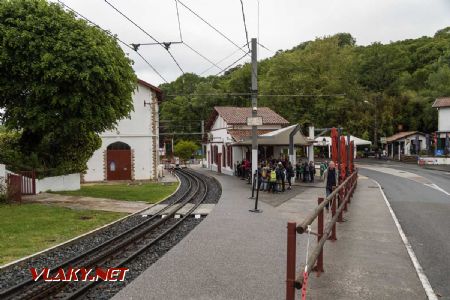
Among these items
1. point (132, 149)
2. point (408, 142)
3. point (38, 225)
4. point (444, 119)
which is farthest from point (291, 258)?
point (408, 142)

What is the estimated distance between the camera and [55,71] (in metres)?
17.5

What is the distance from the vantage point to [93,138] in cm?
2645

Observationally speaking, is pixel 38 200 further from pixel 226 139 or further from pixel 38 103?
pixel 226 139

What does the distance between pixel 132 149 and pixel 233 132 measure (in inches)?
312

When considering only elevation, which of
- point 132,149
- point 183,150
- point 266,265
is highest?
point 183,150

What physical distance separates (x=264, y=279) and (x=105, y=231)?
6924 mm

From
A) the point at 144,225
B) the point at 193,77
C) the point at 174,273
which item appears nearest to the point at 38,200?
the point at 144,225

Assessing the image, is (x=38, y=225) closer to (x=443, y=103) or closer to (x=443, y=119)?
(x=443, y=103)

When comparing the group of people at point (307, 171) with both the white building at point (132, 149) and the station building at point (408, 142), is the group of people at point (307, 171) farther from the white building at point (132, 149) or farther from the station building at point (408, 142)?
the station building at point (408, 142)

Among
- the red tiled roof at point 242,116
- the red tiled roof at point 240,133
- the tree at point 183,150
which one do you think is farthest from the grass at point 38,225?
the tree at point 183,150

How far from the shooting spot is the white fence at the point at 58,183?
21.7 meters

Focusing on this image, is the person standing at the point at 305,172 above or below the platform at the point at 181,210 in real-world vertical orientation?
above

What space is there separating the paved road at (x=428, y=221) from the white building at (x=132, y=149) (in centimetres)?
1672

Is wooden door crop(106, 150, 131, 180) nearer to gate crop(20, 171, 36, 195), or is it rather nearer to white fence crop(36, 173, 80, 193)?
white fence crop(36, 173, 80, 193)
